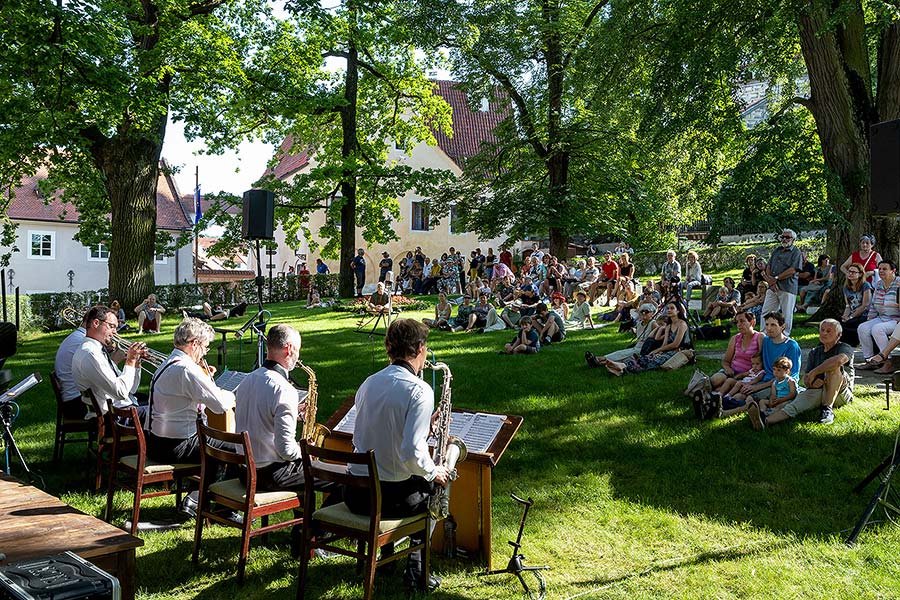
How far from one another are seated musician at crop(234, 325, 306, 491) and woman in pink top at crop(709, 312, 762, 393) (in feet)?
18.1

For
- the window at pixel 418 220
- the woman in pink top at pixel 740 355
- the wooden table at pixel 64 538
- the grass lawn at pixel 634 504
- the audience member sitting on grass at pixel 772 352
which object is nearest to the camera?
the wooden table at pixel 64 538

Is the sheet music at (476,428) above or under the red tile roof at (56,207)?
A: under

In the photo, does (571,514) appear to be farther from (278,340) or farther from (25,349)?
(25,349)

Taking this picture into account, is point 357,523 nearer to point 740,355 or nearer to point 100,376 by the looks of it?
point 100,376

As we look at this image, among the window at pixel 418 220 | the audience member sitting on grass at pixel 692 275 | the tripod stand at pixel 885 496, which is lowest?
the tripod stand at pixel 885 496

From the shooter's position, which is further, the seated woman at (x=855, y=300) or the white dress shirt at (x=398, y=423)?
the seated woman at (x=855, y=300)

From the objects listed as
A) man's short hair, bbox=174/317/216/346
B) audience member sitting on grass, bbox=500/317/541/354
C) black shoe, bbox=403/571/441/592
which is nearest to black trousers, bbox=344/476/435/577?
black shoe, bbox=403/571/441/592

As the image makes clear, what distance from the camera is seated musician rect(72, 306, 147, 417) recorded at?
20.5ft

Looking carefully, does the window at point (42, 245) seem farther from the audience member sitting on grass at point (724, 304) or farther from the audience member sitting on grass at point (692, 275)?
the audience member sitting on grass at point (724, 304)

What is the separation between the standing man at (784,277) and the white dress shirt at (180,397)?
29.8ft

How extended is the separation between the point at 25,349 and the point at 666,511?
14319 mm

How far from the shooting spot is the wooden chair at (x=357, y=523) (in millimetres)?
4148

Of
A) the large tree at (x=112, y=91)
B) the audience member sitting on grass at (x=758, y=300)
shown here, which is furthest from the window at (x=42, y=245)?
the audience member sitting on grass at (x=758, y=300)

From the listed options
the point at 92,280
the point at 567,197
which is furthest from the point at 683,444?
the point at 92,280
